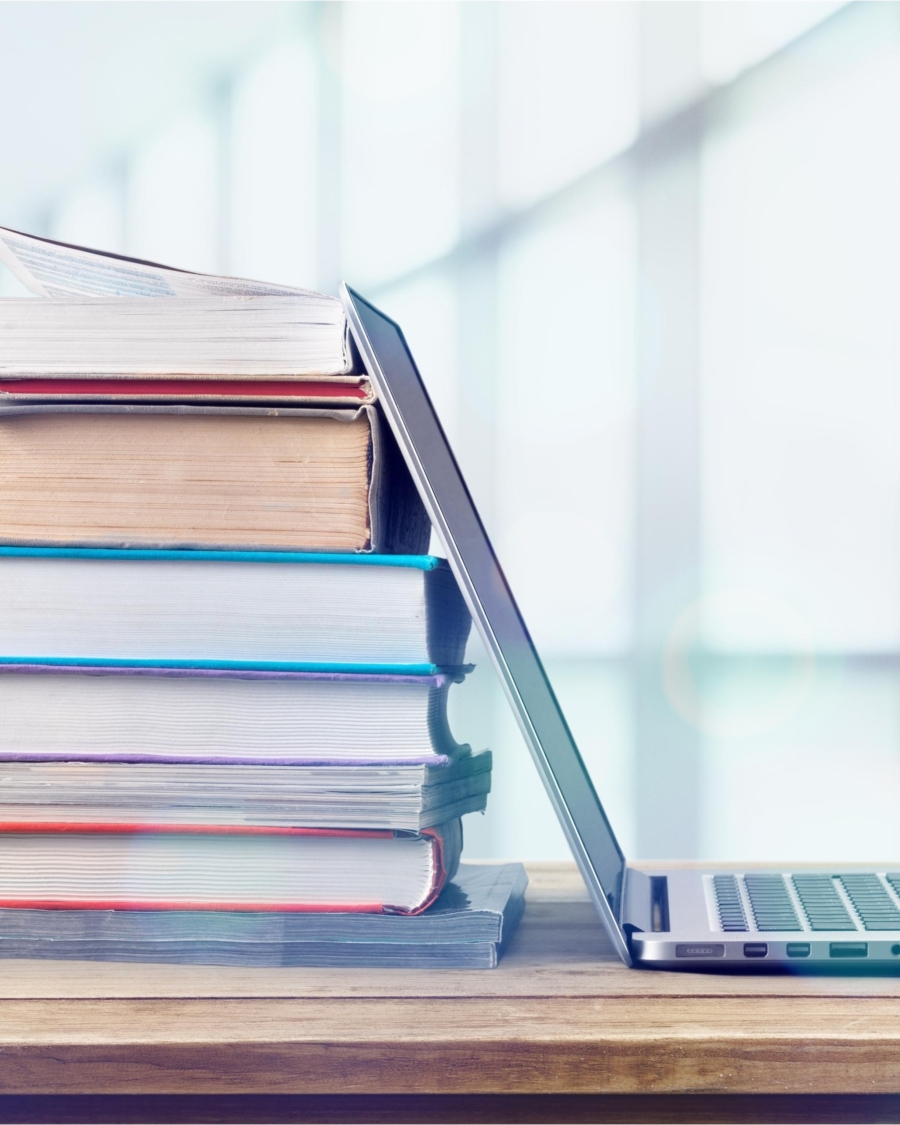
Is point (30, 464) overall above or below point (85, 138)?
below

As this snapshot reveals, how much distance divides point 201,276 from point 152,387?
0.07 meters

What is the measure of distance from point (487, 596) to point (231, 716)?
0.16m

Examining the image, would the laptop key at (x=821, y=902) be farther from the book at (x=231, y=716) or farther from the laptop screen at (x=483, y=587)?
the book at (x=231, y=716)

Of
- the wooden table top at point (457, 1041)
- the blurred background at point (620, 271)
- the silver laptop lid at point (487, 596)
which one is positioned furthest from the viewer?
the blurred background at point (620, 271)

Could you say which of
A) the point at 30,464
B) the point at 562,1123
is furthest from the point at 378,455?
the point at 562,1123

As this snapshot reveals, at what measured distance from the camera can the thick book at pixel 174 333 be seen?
581 mm

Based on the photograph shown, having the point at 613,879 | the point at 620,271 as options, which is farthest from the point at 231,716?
the point at 620,271

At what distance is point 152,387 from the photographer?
1.93ft

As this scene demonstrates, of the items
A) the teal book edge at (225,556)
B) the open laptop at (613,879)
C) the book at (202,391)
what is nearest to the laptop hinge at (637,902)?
the open laptop at (613,879)

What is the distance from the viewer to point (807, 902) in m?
0.58

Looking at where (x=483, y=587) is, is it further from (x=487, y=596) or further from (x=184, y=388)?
(x=184, y=388)

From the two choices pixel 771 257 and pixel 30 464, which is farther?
pixel 771 257

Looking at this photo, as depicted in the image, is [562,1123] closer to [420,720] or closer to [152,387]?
[420,720]

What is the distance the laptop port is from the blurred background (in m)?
1.72
